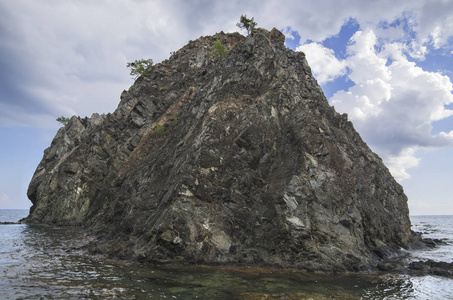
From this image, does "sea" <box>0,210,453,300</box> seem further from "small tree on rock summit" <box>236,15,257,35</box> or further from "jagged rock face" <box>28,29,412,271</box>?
"small tree on rock summit" <box>236,15,257,35</box>

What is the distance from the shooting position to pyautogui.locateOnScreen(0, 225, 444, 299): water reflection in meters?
15.1

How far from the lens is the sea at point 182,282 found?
15117 millimetres

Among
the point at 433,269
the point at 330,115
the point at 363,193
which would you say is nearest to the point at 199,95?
the point at 330,115

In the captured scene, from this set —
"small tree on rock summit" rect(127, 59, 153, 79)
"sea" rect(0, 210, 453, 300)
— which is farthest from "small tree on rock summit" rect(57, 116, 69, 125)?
"sea" rect(0, 210, 453, 300)

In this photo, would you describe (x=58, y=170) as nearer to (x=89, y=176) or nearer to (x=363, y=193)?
(x=89, y=176)

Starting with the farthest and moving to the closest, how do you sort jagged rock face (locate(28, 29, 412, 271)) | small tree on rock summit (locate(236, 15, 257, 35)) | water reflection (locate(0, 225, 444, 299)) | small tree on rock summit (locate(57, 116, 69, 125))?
small tree on rock summit (locate(57, 116, 69, 125)), small tree on rock summit (locate(236, 15, 257, 35)), jagged rock face (locate(28, 29, 412, 271)), water reflection (locate(0, 225, 444, 299))

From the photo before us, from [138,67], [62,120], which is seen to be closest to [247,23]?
[138,67]

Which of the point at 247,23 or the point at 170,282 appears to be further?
the point at 247,23

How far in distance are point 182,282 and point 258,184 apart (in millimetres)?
13629

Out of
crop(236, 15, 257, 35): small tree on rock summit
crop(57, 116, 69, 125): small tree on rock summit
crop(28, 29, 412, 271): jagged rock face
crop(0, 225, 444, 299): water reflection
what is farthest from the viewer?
crop(57, 116, 69, 125): small tree on rock summit

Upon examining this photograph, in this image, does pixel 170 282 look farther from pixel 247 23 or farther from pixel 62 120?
pixel 62 120

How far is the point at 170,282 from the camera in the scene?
1745 centimetres

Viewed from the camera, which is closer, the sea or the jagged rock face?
A: the sea

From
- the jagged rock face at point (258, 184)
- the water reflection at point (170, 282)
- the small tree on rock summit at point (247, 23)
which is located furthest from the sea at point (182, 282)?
the small tree on rock summit at point (247, 23)
